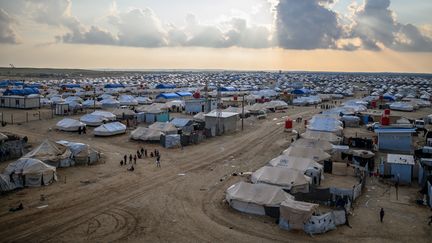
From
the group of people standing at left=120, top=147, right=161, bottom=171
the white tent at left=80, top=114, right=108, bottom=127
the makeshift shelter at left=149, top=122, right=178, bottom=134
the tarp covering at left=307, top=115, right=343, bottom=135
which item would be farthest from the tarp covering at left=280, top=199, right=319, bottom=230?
the white tent at left=80, top=114, right=108, bottom=127

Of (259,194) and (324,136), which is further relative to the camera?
(324,136)

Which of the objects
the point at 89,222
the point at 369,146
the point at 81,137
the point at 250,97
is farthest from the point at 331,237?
the point at 250,97

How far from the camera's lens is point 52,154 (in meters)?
26.8

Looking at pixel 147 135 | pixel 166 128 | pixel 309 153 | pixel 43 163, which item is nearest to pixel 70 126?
pixel 147 135

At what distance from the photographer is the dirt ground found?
1659cm

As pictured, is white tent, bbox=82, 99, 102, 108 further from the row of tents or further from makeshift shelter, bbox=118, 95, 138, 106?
the row of tents

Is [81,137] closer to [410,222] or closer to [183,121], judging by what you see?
[183,121]

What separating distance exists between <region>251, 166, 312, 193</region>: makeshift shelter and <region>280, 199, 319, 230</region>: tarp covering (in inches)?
136

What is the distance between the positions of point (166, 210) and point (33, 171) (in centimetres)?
935

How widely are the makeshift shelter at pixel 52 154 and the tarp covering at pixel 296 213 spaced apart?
55.0 feet

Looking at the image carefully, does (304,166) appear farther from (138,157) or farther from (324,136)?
(138,157)

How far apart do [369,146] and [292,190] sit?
16986 mm

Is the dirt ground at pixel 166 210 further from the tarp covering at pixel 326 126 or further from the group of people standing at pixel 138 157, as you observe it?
the tarp covering at pixel 326 126

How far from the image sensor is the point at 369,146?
34.8m
